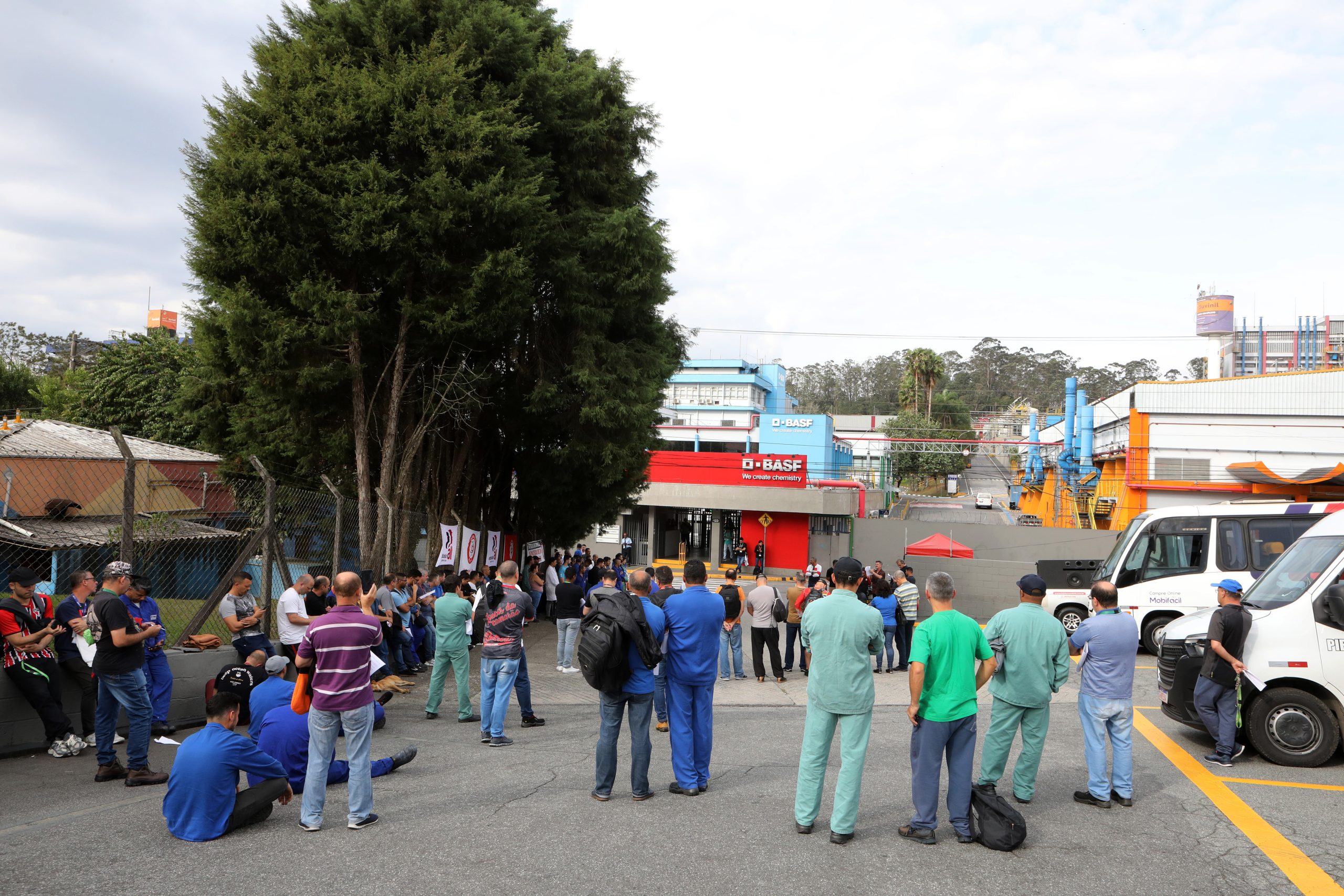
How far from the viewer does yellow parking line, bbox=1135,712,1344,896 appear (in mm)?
5020

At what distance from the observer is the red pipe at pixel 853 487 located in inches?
1694

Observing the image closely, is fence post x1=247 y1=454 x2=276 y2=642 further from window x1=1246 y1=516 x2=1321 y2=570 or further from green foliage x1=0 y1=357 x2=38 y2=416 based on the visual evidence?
green foliage x1=0 y1=357 x2=38 y2=416

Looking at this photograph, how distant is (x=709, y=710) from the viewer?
6.62m

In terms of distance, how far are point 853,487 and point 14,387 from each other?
47.3 m

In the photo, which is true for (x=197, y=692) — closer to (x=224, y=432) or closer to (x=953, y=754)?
(x=953, y=754)

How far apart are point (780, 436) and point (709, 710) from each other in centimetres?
5454

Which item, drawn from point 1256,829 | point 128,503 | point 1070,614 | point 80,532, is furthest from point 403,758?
point 80,532

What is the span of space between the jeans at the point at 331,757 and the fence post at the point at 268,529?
4681 mm

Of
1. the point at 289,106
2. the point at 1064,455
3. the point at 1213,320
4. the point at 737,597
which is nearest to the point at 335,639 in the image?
the point at 737,597

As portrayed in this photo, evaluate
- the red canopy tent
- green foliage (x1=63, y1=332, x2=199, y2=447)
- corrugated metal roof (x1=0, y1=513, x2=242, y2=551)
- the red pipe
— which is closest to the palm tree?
the red pipe

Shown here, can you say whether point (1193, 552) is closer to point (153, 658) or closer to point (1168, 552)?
point (1168, 552)

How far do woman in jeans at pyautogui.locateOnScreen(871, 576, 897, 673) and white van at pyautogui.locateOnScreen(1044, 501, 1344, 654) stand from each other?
3.84 meters

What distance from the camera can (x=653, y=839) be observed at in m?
5.47

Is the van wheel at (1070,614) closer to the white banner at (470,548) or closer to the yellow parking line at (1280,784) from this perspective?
the yellow parking line at (1280,784)
